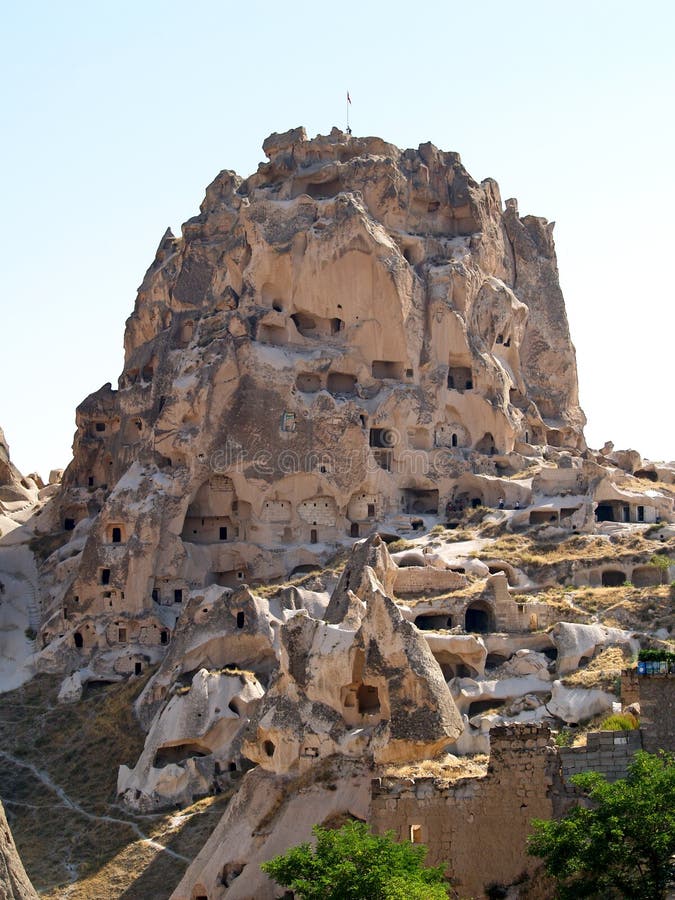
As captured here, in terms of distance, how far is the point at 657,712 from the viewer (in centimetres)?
2988

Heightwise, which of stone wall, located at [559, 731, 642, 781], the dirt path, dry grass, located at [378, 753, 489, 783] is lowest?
the dirt path

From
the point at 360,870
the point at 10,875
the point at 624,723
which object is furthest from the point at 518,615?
the point at 10,875

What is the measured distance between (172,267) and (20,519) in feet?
48.7

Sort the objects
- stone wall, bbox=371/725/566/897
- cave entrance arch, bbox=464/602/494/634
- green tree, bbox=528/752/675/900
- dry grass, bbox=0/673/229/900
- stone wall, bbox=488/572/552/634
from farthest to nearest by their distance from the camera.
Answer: cave entrance arch, bbox=464/602/494/634 < stone wall, bbox=488/572/552/634 < dry grass, bbox=0/673/229/900 < stone wall, bbox=371/725/566/897 < green tree, bbox=528/752/675/900

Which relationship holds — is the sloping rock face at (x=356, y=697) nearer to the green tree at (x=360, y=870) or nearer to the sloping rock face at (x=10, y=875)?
the green tree at (x=360, y=870)

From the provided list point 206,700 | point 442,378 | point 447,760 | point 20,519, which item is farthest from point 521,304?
point 447,760

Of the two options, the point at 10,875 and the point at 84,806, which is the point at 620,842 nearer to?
the point at 10,875

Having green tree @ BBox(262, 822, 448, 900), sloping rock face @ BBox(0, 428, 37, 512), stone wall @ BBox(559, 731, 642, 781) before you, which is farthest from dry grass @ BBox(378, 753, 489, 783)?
sloping rock face @ BBox(0, 428, 37, 512)

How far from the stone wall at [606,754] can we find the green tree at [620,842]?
1.60 meters

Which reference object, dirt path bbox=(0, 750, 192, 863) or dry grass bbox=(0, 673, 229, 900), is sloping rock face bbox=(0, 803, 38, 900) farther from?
dirt path bbox=(0, 750, 192, 863)

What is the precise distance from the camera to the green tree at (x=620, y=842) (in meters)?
26.5

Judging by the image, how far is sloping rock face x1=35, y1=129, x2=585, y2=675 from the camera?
2739 inches

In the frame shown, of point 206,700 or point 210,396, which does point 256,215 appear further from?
point 206,700

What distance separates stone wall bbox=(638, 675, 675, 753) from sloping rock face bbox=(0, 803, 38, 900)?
40.2ft
